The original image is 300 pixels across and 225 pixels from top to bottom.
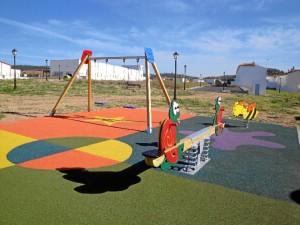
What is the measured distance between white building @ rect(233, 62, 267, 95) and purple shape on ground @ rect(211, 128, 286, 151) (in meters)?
39.9

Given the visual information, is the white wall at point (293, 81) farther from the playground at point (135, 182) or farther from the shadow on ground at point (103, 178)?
the shadow on ground at point (103, 178)

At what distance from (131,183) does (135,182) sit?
0.11 meters

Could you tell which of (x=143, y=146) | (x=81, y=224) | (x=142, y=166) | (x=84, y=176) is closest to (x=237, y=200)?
(x=142, y=166)

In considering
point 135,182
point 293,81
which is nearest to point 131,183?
point 135,182

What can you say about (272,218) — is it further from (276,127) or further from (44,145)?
(276,127)

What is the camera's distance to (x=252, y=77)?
60.7 meters

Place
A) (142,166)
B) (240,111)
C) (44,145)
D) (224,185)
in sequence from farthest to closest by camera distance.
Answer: (240,111)
(44,145)
(142,166)
(224,185)

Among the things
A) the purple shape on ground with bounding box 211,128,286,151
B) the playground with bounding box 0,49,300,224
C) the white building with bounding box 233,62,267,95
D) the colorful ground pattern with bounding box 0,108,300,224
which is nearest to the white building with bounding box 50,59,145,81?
the white building with bounding box 233,62,267,95

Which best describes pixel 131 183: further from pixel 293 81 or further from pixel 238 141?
pixel 293 81

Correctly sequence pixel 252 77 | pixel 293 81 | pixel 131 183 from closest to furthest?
1. pixel 131 183
2. pixel 252 77
3. pixel 293 81

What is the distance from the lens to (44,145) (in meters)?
8.34

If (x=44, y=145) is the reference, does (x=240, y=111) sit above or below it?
above

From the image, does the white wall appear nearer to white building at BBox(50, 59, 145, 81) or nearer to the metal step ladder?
white building at BBox(50, 59, 145, 81)

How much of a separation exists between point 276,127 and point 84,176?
440 inches
